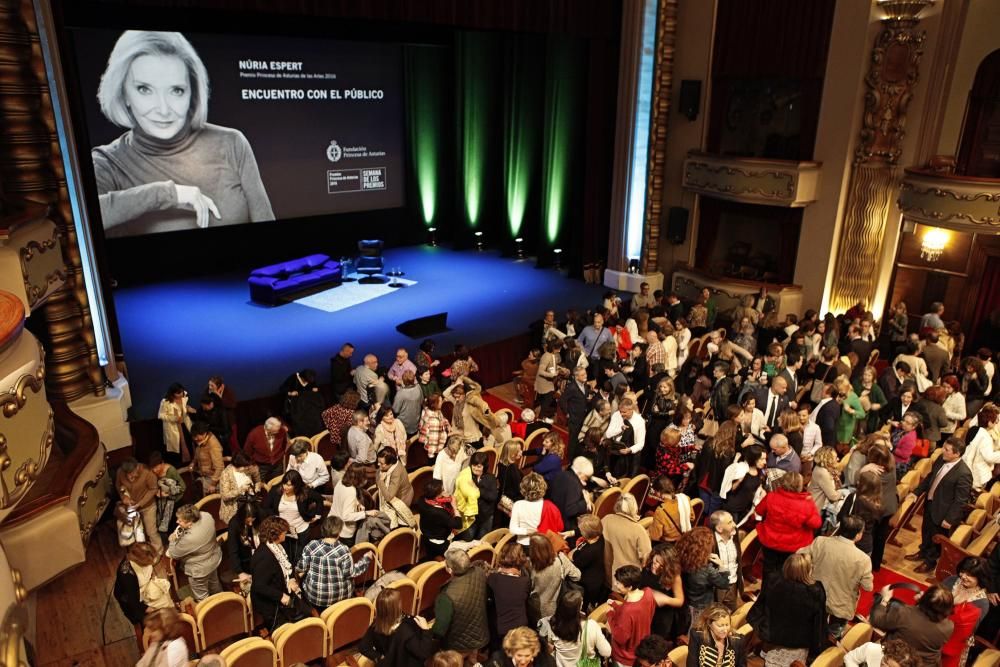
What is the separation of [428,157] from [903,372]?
1028 cm

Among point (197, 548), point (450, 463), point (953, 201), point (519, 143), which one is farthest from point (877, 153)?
point (197, 548)

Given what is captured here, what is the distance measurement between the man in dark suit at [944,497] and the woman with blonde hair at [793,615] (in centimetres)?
209

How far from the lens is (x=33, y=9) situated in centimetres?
639

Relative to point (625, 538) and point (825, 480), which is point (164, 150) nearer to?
point (625, 538)

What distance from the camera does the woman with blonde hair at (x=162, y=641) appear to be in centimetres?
357

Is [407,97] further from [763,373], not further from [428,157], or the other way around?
[763,373]

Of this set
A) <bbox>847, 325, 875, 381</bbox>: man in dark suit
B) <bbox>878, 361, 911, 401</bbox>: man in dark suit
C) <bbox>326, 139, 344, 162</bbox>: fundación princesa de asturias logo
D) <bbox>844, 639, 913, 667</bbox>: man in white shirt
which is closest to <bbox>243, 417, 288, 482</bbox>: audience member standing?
<bbox>844, 639, 913, 667</bbox>: man in white shirt

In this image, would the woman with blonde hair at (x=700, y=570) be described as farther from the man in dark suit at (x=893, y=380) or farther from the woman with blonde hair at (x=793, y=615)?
the man in dark suit at (x=893, y=380)

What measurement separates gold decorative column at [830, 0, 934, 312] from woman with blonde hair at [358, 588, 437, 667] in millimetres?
9931

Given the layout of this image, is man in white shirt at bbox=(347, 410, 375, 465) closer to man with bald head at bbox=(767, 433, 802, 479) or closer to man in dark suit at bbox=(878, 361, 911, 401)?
man with bald head at bbox=(767, 433, 802, 479)

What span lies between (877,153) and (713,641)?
31.1 ft

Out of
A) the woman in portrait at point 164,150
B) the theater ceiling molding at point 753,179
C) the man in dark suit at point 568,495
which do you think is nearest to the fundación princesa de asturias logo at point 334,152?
the woman in portrait at point 164,150

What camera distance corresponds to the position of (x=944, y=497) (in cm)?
572

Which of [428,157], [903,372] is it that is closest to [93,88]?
[428,157]
